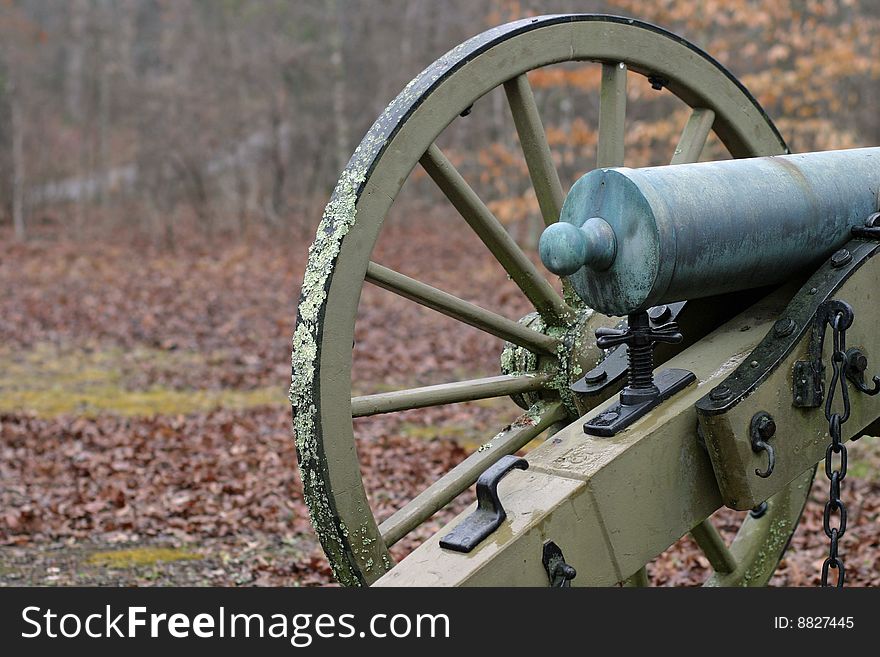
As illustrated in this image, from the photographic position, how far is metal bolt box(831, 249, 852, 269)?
281cm

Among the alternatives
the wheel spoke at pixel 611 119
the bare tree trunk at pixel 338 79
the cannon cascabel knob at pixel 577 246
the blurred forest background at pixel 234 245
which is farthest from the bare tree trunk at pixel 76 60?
the cannon cascabel knob at pixel 577 246

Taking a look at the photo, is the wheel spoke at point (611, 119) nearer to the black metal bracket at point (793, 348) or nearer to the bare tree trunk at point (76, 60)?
the black metal bracket at point (793, 348)

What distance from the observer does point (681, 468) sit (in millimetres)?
2592

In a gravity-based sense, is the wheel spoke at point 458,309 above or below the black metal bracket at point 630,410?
above

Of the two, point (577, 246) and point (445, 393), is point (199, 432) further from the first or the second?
point (577, 246)

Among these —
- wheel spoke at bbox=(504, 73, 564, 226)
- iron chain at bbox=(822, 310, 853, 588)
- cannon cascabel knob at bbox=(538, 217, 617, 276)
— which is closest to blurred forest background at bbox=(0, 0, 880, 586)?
iron chain at bbox=(822, 310, 853, 588)

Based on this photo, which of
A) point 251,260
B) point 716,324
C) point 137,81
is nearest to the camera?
point 716,324

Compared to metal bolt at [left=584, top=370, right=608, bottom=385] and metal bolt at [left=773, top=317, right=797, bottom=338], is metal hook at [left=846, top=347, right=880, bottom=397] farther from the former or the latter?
metal bolt at [left=584, top=370, right=608, bottom=385]

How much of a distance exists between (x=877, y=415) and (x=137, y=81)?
2310cm

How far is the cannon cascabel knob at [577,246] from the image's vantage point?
2387 millimetres

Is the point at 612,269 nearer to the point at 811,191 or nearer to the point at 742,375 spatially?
the point at 742,375

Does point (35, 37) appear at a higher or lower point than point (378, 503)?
higher

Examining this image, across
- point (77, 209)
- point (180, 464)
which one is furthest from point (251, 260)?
point (180, 464)

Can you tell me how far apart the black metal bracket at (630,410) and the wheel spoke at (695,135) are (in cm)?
92
